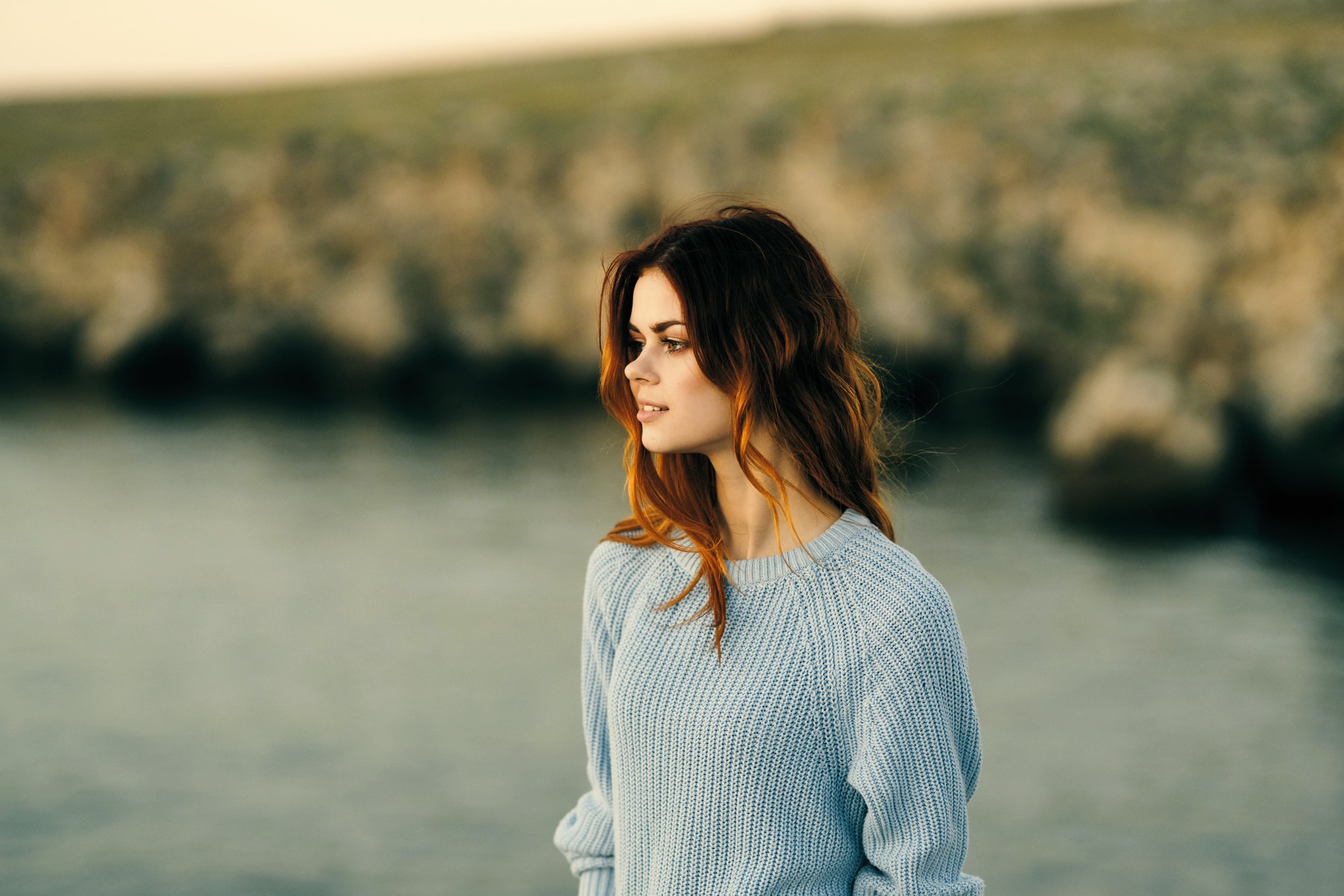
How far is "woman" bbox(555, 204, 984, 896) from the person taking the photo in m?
2.12

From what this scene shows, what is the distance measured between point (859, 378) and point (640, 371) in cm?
40

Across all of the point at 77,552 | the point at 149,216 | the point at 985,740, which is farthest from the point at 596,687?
the point at 149,216

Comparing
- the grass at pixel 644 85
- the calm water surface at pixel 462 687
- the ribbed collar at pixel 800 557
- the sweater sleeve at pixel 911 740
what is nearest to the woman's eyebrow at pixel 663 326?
the ribbed collar at pixel 800 557

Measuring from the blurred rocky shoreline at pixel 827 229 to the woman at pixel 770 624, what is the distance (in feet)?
49.7

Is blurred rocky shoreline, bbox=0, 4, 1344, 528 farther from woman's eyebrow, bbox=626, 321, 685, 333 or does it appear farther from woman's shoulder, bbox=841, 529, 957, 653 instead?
woman's eyebrow, bbox=626, 321, 685, 333

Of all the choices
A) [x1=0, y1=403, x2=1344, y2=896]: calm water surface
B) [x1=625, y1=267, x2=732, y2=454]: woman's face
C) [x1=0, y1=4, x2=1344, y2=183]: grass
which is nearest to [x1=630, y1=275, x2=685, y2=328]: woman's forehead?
[x1=625, y1=267, x2=732, y2=454]: woman's face

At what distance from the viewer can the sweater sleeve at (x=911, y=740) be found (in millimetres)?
2092

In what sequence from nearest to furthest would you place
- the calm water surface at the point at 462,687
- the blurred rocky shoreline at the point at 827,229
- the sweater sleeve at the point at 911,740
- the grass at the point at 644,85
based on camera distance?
the sweater sleeve at the point at 911,740
the calm water surface at the point at 462,687
the blurred rocky shoreline at the point at 827,229
the grass at the point at 644,85

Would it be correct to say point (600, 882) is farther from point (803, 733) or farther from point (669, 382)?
point (669, 382)

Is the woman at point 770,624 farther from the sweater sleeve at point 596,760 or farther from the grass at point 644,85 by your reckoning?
the grass at point 644,85

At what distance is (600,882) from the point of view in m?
2.50

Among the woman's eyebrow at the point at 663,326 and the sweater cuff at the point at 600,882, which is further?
the sweater cuff at the point at 600,882

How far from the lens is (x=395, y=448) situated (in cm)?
2189

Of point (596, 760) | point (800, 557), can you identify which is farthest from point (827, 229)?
point (800, 557)
